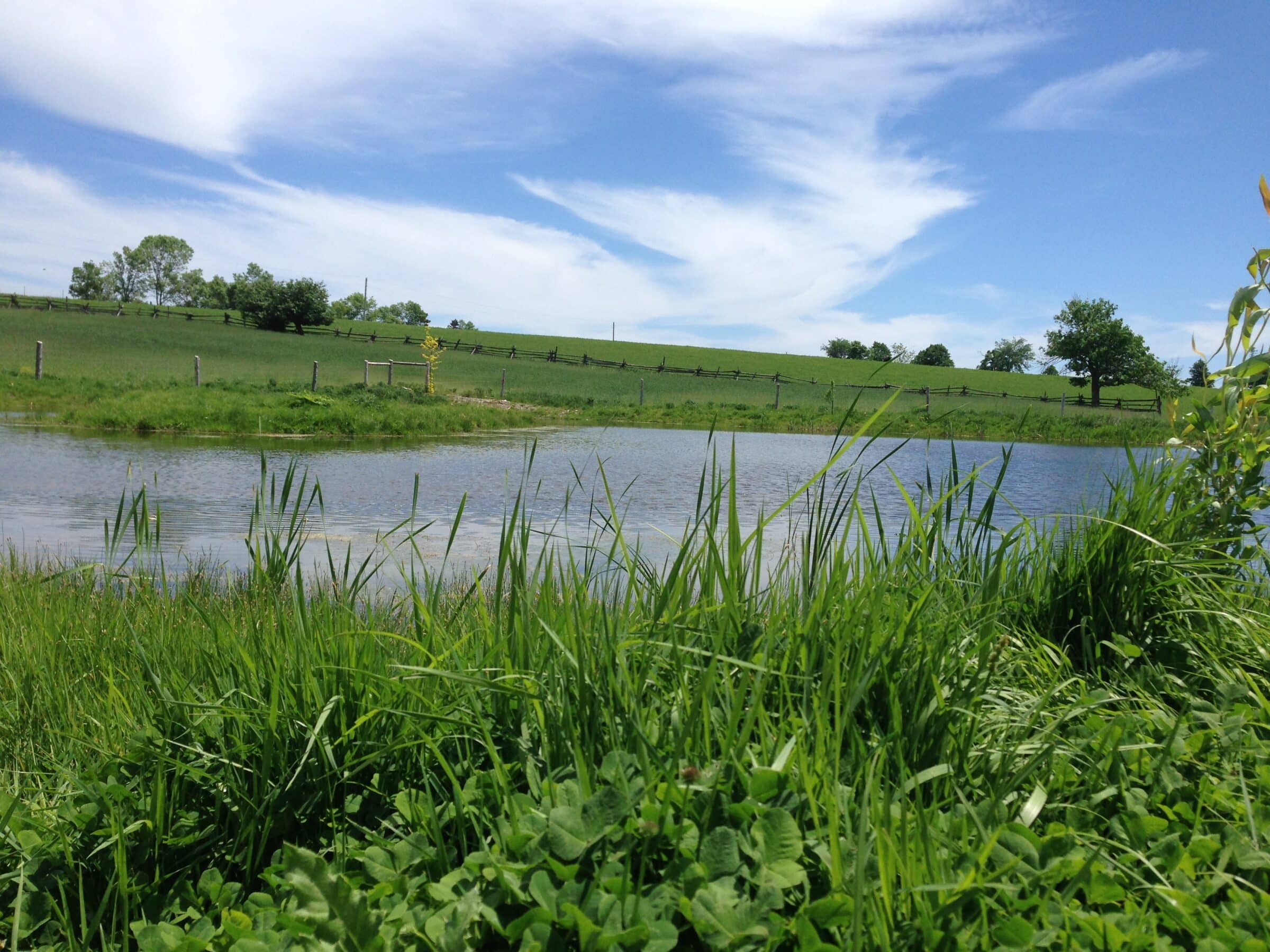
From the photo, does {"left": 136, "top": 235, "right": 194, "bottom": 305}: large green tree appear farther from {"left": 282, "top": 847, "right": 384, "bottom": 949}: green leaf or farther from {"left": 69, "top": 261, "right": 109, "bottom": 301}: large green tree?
{"left": 282, "top": 847, "right": 384, "bottom": 949}: green leaf

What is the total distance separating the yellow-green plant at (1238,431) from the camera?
2969mm

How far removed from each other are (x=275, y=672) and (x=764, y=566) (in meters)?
4.71

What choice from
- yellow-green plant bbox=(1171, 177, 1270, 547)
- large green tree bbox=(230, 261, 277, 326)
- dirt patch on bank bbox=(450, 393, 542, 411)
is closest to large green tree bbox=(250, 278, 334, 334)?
large green tree bbox=(230, 261, 277, 326)

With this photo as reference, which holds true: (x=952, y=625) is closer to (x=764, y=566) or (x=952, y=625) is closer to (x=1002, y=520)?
(x=764, y=566)

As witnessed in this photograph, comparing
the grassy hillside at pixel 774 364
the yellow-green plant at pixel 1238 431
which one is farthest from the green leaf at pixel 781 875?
the grassy hillside at pixel 774 364

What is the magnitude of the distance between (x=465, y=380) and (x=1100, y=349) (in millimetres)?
45200

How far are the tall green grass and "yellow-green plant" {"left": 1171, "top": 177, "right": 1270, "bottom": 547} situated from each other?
2.32ft

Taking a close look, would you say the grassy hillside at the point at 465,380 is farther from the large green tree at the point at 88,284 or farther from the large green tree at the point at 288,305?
the large green tree at the point at 88,284

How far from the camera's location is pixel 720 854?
4.14ft

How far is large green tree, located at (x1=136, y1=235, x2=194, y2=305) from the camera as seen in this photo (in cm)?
11638

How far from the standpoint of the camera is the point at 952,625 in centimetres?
197

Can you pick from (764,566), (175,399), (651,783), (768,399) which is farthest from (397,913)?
(768,399)

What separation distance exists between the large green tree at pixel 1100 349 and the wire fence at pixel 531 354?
181 cm

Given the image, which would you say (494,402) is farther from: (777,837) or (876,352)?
(876,352)
